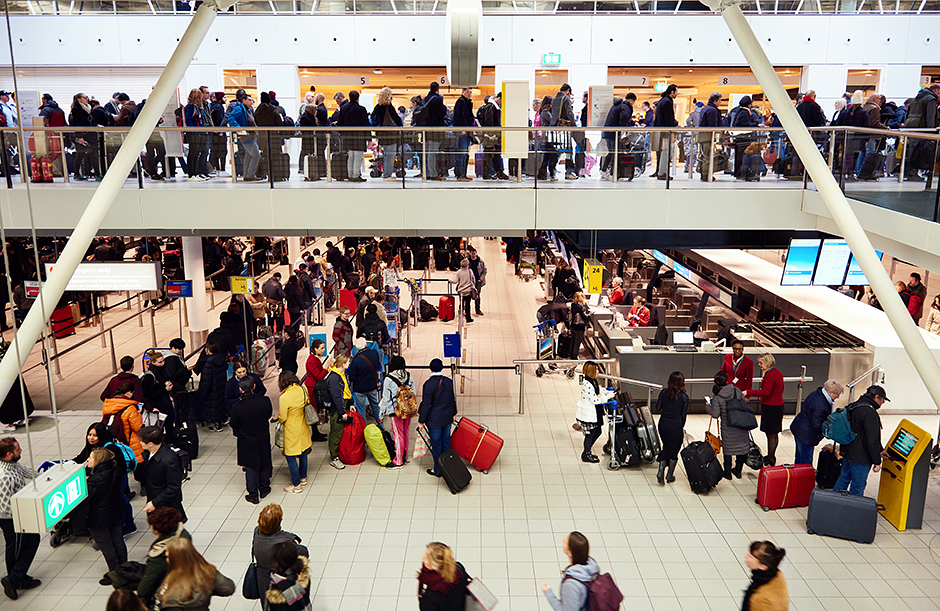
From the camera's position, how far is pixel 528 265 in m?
24.0

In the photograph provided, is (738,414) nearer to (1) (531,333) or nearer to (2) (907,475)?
(2) (907,475)

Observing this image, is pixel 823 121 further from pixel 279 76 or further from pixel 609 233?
pixel 279 76

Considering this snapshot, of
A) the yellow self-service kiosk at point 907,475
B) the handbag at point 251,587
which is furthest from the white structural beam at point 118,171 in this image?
the yellow self-service kiosk at point 907,475

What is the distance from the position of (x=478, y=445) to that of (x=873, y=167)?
631 cm

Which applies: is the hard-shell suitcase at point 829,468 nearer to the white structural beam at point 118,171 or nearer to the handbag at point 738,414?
the handbag at point 738,414

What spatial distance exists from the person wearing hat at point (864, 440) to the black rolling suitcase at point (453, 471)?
426cm

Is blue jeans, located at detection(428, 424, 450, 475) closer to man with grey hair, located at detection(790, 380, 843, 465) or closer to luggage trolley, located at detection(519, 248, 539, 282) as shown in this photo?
man with grey hair, located at detection(790, 380, 843, 465)

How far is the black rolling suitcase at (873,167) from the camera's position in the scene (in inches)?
359

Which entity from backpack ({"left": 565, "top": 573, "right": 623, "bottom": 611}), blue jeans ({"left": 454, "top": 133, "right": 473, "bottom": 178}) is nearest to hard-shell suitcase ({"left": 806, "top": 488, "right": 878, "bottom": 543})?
backpack ({"left": 565, "top": 573, "right": 623, "bottom": 611})

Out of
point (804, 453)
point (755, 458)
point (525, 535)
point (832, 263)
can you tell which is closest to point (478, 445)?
point (525, 535)

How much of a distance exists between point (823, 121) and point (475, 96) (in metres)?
14.5

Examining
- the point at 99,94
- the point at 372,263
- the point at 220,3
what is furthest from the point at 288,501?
the point at 99,94

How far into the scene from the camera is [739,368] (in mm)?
9883

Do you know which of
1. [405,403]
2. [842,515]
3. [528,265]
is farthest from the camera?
[528,265]
